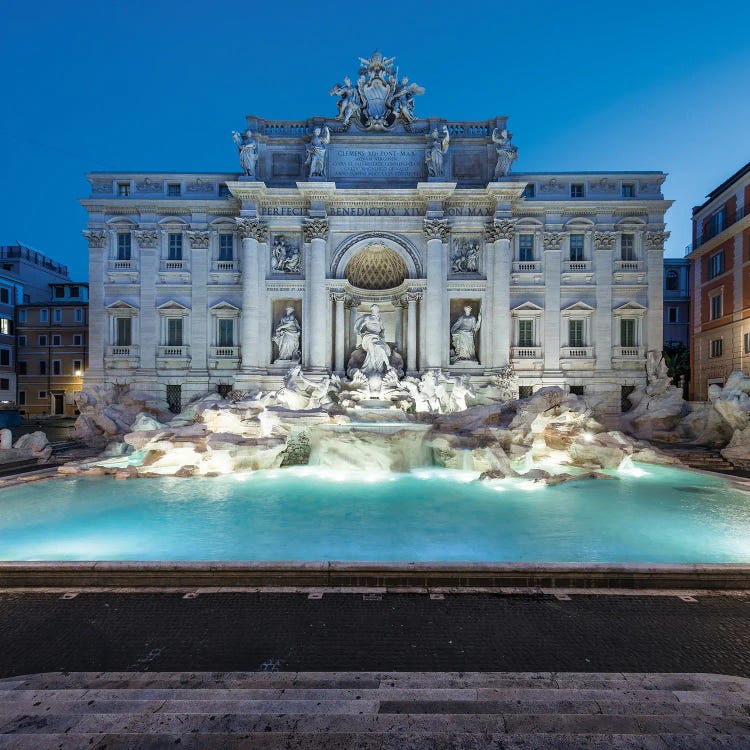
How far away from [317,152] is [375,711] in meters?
22.6

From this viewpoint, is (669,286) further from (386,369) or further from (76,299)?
(76,299)

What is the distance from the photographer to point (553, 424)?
14.2m

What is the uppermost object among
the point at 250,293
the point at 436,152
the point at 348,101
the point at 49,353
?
the point at 348,101

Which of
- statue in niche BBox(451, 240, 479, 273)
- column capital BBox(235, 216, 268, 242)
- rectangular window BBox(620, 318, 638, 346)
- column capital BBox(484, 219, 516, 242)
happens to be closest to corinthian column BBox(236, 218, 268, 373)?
column capital BBox(235, 216, 268, 242)

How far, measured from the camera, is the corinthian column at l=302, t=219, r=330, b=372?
21125mm

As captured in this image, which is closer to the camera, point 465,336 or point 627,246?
point 465,336

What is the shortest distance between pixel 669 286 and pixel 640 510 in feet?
122

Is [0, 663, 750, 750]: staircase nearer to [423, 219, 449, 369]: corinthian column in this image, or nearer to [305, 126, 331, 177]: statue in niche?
[423, 219, 449, 369]: corinthian column

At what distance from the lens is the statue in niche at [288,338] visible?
21484mm

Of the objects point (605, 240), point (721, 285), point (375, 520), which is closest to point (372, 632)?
point (375, 520)

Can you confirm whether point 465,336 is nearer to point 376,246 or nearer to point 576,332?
point 576,332

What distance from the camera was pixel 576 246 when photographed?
2242 cm

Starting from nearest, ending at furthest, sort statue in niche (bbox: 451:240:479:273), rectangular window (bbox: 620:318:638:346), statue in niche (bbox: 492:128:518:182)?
1. statue in niche (bbox: 492:128:518:182)
2. statue in niche (bbox: 451:240:479:273)
3. rectangular window (bbox: 620:318:638:346)

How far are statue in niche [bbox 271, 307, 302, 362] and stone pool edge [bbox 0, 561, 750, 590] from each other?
658 inches
